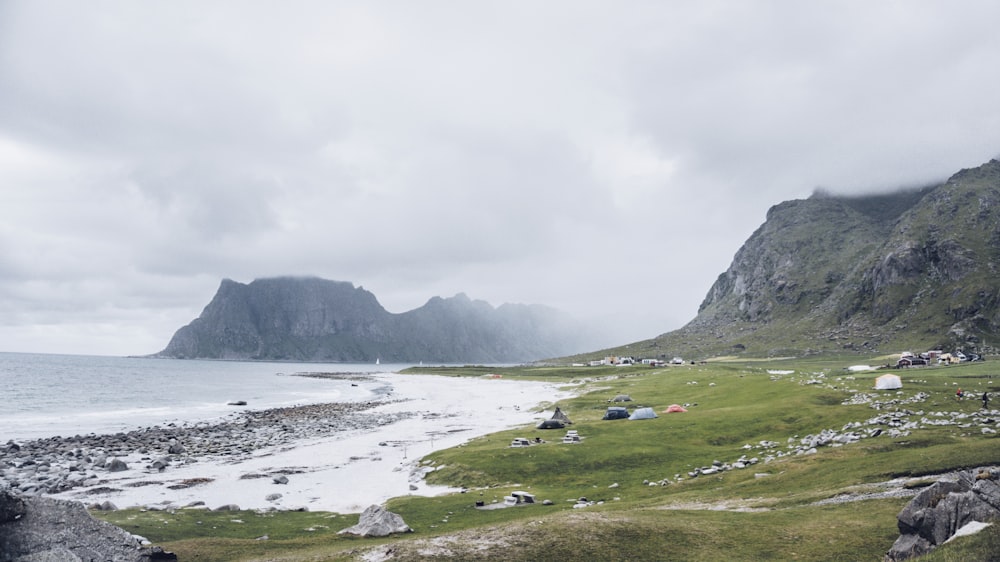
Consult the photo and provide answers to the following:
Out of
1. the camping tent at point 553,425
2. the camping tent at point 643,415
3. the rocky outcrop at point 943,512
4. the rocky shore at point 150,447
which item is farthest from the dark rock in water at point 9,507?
the camping tent at point 643,415

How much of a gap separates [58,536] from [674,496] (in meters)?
34.9

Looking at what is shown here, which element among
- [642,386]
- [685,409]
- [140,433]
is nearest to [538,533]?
[685,409]

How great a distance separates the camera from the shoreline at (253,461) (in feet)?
159

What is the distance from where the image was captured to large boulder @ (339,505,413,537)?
3027cm

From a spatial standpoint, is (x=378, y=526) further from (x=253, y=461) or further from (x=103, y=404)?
(x=103, y=404)

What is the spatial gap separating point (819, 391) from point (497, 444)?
42.9 meters

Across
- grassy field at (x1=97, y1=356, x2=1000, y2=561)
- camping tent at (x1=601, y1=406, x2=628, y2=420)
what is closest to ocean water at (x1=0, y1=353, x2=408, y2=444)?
grassy field at (x1=97, y1=356, x2=1000, y2=561)

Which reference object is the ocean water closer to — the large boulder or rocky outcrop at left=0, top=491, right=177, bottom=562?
rocky outcrop at left=0, top=491, right=177, bottom=562

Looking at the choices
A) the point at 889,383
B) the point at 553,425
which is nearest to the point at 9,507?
the point at 553,425

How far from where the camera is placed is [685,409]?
79.8m

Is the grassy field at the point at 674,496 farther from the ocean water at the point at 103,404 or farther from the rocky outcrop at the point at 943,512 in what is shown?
the ocean water at the point at 103,404

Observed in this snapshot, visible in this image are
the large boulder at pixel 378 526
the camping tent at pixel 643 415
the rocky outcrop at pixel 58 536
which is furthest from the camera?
the camping tent at pixel 643 415

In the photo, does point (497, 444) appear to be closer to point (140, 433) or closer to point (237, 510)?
point (237, 510)

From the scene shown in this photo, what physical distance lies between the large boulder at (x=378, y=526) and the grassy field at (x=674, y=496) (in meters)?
0.87
